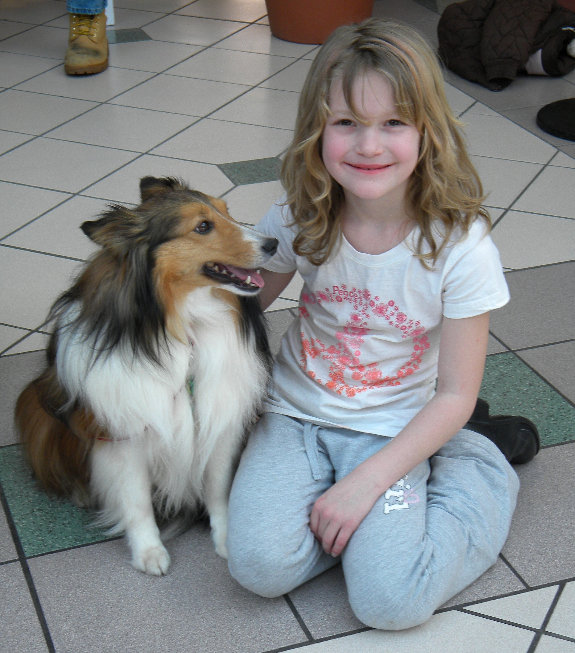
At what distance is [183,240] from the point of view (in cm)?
158

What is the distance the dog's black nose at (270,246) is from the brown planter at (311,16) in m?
3.62

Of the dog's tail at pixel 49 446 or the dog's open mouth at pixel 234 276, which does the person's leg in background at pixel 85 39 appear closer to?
the dog's tail at pixel 49 446

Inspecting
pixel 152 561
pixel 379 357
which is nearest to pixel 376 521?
pixel 379 357

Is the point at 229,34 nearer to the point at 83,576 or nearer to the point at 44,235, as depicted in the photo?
the point at 44,235

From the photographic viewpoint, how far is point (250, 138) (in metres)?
3.87

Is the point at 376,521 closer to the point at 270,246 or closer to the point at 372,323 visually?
the point at 372,323

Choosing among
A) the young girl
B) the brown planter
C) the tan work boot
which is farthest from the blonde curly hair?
the brown planter

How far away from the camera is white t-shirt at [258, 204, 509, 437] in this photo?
1.64 m

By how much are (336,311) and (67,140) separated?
239cm

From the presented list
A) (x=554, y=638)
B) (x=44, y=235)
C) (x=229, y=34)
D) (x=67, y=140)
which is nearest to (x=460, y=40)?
(x=229, y=34)

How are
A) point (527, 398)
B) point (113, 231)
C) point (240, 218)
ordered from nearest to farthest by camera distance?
1. point (113, 231)
2. point (527, 398)
3. point (240, 218)

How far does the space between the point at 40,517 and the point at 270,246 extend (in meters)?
0.80

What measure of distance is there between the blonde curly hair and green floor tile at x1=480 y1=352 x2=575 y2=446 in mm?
743

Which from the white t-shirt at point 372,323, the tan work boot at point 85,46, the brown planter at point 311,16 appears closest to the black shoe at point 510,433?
the white t-shirt at point 372,323
